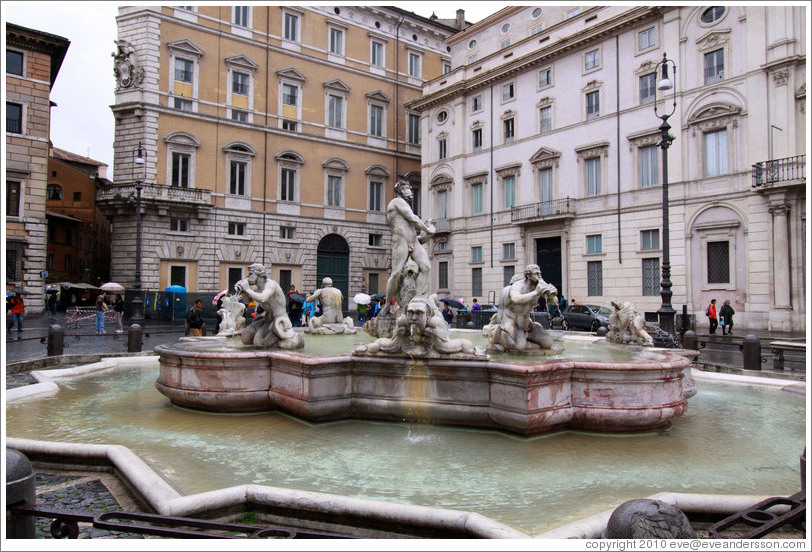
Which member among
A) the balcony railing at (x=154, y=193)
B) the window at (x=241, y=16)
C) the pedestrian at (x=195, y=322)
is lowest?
the pedestrian at (x=195, y=322)

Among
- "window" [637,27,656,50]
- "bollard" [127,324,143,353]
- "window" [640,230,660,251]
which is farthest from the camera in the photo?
"window" [637,27,656,50]

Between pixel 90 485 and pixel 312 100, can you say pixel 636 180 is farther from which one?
pixel 90 485

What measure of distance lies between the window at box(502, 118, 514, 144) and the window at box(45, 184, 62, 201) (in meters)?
39.9

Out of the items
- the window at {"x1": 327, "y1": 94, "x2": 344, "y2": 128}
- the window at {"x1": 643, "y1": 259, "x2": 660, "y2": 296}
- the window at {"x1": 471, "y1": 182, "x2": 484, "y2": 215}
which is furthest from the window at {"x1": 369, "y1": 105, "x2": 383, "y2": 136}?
the window at {"x1": 643, "y1": 259, "x2": 660, "y2": 296}

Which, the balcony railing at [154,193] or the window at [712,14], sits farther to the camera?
the balcony railing at [154,193]

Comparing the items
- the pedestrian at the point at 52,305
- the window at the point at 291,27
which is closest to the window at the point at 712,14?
the window at the point at 291,27

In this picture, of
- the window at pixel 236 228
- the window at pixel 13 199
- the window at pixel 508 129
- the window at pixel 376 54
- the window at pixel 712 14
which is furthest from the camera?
the window at pixel 376 54

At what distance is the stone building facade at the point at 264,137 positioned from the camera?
29469 millimetres

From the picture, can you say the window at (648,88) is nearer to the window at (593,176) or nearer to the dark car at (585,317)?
the window at (593,176)

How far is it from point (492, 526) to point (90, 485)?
3336 millimetres

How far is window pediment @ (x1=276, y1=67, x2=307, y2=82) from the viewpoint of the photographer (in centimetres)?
3403

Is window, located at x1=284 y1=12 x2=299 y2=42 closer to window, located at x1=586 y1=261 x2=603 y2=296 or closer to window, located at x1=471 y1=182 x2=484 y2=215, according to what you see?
window, located at x1=471 y1=182 x2=484 y2=215

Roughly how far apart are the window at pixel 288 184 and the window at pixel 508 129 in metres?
13.7

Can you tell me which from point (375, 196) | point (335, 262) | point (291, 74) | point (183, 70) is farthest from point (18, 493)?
point (375, 196)
